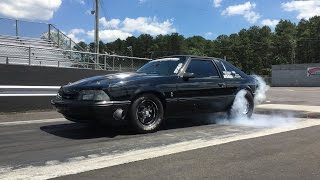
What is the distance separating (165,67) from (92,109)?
2.22 meters

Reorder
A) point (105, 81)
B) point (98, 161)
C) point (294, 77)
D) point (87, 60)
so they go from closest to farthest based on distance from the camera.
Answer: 1. point (98, 161)
2. point (105, 81)
3. point (87, 60)
4. point (294, 77)

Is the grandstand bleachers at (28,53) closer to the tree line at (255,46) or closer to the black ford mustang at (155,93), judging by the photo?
the black ford mustang at (155,93)

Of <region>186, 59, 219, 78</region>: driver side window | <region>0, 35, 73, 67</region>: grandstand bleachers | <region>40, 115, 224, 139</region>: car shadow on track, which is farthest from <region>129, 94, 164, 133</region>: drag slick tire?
<region>0, 35, 73, 67</region>: grandstand bleachers

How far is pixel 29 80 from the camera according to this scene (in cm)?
1401

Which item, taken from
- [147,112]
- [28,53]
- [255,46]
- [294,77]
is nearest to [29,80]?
[28,53]

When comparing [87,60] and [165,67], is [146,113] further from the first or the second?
[87,60]

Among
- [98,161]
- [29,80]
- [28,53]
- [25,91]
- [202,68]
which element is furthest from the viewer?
[28,53]

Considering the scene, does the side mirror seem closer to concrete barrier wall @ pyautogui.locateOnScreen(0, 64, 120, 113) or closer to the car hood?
the car hood

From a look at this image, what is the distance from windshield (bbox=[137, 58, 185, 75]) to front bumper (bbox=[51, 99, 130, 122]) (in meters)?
1.49

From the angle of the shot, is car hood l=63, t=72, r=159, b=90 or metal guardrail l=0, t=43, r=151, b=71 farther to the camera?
metal guardrail l=0, t=43, r=151, b=71

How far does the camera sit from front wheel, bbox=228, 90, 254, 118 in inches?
423

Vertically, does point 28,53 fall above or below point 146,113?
above

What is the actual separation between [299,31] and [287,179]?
394ft

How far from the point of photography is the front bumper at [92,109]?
8.20 meters
